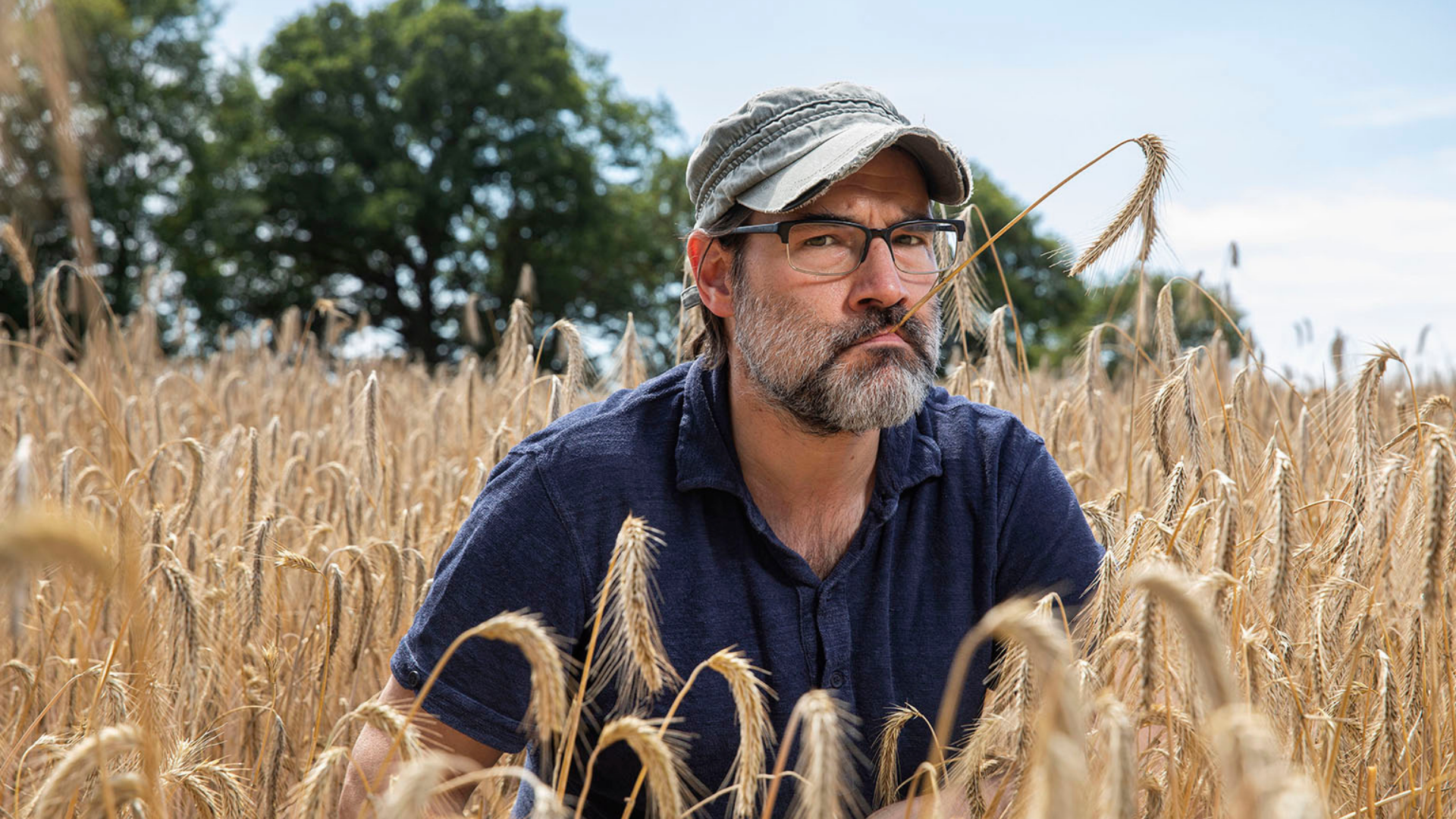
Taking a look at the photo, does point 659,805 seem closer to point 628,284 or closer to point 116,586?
point 116,586

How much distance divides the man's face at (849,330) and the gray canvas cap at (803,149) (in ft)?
0.22

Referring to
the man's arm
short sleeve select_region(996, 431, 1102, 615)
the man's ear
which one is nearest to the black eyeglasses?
the man's ear

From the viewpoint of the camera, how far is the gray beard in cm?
201

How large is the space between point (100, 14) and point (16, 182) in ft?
93.6

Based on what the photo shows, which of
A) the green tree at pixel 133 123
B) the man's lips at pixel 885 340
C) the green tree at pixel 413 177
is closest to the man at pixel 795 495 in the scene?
the man's lips at pixel 885 340

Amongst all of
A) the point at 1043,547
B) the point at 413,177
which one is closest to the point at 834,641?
the point at 1043,547

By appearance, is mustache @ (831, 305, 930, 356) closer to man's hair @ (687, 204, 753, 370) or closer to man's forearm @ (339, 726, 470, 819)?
man's hair @ (687, 204, 753, 370)

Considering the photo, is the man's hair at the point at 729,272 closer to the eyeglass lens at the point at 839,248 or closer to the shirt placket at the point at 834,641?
the eyeglass lens at the point at 839,248

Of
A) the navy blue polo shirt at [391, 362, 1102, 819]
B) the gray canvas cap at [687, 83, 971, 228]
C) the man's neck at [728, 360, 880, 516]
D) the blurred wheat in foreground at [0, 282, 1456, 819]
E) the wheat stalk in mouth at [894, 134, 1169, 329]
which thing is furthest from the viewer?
the man's neck at [728, 360, 880, 516]

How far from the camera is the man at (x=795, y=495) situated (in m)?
1.89

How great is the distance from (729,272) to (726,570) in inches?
27.1

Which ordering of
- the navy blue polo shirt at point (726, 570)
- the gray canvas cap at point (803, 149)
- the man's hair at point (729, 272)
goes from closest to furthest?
1. the navy blue polo shirt at point (726, 570)
2. the gray canvas cap at point (803, 149)
3. the man's hair at point (729, 272)

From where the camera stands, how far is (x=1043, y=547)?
2092 mm

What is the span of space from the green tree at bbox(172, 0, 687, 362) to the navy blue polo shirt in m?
25.5
